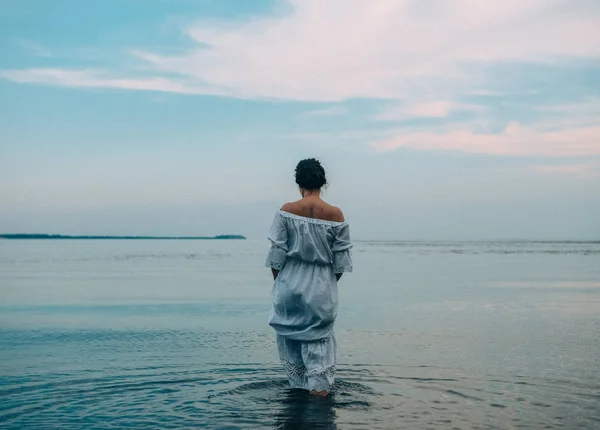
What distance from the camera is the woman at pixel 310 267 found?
20.2ft

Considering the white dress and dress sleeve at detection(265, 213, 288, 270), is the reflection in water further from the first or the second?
dress sleeve at detection(265, 213, 288, 270)

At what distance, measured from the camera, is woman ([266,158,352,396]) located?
6156 millimetres

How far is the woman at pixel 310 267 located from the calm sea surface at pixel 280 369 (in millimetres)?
396

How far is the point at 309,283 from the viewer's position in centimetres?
619

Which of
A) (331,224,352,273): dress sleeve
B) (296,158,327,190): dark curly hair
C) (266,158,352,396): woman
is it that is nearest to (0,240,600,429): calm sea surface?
(266,158,352,396): woman

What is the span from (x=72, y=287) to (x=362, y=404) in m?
14.9

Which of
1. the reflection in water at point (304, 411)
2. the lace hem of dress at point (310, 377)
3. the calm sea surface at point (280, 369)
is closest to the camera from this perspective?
the reflection in water at point (304, 411)

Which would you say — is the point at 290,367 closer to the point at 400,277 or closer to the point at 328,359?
the point at 328,359

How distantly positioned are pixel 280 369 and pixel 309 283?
183 cm

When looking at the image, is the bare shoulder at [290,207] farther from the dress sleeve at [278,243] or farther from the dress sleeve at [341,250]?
the dress sleeve at [341,250]

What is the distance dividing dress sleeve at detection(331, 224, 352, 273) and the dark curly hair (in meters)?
0.47

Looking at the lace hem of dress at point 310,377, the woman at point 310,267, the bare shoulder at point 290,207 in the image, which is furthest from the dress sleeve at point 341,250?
the lace hem of dress at point 310,377

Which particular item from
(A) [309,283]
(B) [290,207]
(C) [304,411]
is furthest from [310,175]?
(C) [304,411]

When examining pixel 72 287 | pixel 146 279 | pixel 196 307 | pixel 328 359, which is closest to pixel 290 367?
pixel 328 359
